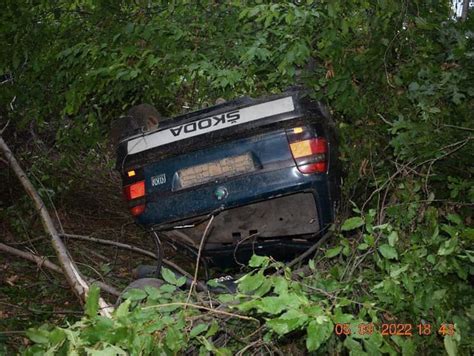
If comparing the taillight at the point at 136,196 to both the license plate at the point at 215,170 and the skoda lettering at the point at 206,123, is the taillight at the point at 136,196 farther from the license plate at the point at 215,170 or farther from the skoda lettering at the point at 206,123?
the skoda lettering at the point at 206,123

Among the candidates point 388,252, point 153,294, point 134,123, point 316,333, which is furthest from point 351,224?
point 134,123

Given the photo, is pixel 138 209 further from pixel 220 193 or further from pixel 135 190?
pixel 220 193

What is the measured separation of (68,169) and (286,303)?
6.75 metres

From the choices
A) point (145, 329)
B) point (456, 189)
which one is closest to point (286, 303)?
point (145, 329)

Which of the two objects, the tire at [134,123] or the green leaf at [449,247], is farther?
the tire at [134,123]

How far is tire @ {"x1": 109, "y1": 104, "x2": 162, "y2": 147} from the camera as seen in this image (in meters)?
4.74

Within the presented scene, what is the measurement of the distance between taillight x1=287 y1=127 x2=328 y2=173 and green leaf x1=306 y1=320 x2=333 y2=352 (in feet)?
7.23

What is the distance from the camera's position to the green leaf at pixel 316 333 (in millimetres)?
1883

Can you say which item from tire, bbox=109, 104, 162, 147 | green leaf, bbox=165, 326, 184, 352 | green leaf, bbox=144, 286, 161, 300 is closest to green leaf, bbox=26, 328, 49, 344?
green leaf, bbox=165, 326, 184, 352

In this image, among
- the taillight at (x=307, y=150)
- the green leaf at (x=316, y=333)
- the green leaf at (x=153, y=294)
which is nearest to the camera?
the green leaf at (x=316, y=333)

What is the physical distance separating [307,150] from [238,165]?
579 mm

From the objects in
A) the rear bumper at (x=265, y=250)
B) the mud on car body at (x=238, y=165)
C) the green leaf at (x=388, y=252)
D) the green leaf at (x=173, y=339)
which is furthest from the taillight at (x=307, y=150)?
the green leaf at (x=173, y=339)

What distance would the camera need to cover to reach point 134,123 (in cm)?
485

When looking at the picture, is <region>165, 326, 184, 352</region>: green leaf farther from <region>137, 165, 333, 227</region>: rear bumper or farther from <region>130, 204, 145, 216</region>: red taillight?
<region>130, 204, 145, 216</region>: red taillight
